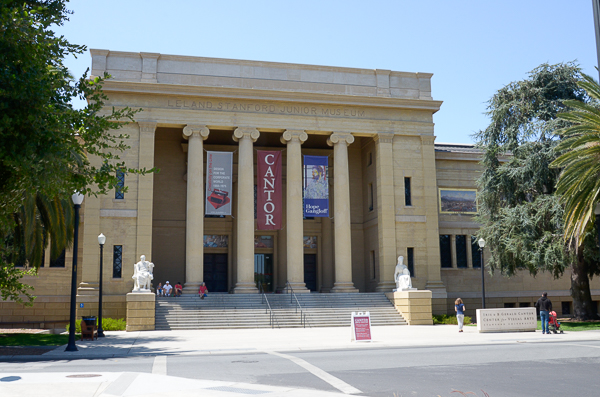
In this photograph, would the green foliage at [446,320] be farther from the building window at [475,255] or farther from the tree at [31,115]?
the tree at [31,115]

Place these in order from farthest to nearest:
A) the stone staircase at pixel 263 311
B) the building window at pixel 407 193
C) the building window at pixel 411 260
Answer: the building window at pixel 407 193 < the building window at pixel 411 260 < the stone staircase at pixel 263 311

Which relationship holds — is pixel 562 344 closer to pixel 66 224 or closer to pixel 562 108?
pixel 562 108

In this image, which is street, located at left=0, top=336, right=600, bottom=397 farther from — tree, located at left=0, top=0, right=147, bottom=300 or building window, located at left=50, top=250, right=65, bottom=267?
building window, located at left=50, top=250, right=65, bottom=267

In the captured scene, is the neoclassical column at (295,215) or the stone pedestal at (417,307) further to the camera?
the neoclassical column at (295,215)

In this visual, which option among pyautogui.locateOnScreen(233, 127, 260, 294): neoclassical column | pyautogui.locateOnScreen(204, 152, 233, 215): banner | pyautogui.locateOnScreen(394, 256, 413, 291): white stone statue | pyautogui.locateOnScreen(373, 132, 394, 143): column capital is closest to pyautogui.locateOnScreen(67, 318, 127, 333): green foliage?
pyautogui.locateOnScreen(233, 127, 260, 294): neoclassical column

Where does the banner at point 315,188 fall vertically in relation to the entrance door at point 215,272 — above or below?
above

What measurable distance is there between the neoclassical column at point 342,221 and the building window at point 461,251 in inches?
405

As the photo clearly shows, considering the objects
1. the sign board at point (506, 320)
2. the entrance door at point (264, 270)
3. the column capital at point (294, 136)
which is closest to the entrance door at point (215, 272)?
the entrance door at point (264, 270)

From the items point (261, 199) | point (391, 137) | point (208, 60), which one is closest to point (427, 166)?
point (391, 137)

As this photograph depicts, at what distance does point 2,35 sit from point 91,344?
13388 millimetres

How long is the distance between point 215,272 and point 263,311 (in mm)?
11369

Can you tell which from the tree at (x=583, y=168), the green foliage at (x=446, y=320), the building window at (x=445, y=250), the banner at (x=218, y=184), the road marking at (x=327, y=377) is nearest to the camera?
the road marking at (x=327, y=377)

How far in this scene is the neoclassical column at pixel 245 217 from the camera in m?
37.5

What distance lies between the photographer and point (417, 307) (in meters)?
34.4
